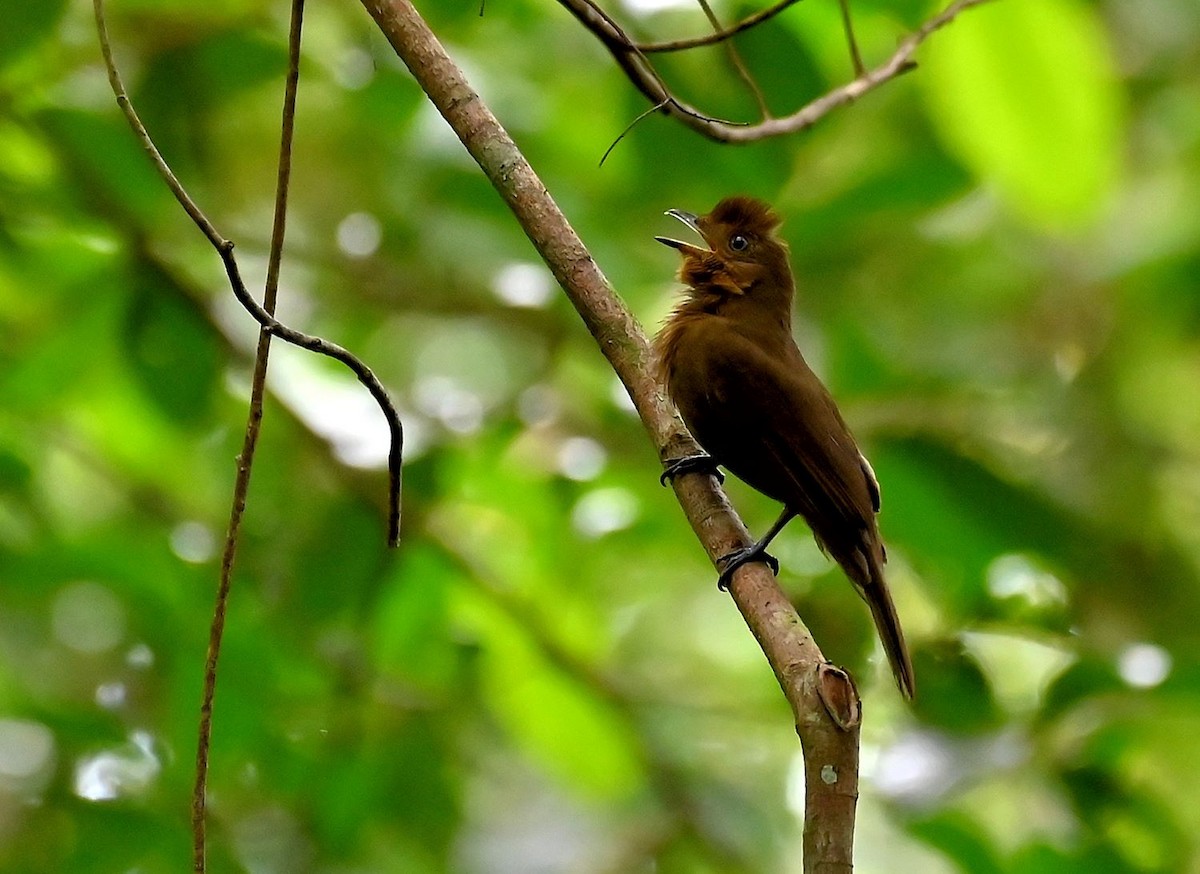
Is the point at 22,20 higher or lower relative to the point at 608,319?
higher

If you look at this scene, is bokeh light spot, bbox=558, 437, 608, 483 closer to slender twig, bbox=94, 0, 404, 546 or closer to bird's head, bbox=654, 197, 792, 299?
bird's head, bbox=654, 197, 792, 299

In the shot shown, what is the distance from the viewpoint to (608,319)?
8.50ft

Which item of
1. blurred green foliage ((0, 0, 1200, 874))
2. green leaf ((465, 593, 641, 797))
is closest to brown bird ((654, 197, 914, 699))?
blurred green foliage ((0, 0, 1200, 874))

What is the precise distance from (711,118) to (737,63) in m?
0.21

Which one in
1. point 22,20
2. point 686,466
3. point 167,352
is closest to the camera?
point 686,466

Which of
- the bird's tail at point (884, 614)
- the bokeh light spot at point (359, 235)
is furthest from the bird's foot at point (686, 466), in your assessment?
the bokeh light spot at point (359, 235)

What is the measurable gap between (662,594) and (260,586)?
64.3 inches

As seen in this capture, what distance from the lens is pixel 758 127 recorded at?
2725 mm

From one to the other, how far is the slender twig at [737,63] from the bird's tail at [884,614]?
1.02 meters

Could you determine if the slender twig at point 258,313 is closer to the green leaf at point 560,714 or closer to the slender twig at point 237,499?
the slender twig at point 237,499

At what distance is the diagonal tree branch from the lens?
203 cm

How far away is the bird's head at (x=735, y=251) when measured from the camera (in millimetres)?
3662

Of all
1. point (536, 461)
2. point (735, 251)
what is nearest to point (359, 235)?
point (536, 461)

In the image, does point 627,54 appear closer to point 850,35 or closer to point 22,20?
point 850,35
